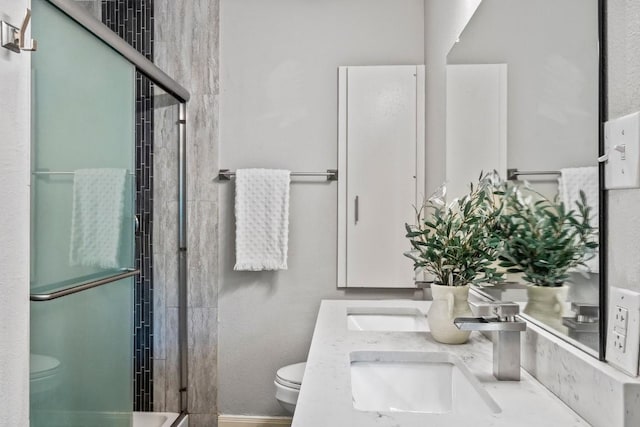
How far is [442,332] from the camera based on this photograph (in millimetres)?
1384

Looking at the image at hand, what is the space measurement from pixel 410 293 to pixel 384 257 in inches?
9.3

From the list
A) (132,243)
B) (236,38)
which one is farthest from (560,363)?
(236,38)

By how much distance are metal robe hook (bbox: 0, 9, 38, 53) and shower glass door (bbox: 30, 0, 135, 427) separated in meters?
0.09

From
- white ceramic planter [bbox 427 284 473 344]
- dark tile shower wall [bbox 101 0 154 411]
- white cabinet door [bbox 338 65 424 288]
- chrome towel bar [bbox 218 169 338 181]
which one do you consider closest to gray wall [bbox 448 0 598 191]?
white ceramic planter [bbox 427 284 473 344]

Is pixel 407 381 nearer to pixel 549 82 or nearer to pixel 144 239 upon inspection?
pixel 549 82

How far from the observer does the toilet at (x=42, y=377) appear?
1300mm

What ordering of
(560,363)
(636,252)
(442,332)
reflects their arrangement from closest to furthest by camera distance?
(636,252)
(560,363)
(442,332)

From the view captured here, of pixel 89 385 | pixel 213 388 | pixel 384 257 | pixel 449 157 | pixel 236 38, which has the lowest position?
pixel 213 388

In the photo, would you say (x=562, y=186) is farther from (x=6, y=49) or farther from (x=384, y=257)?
(x=384, y=257)

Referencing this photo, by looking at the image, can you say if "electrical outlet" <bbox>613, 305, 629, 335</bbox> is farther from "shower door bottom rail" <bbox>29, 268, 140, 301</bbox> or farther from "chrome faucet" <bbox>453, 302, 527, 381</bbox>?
"shower door bottom rail" <bbox>29, 268, 140, 301</bbox>

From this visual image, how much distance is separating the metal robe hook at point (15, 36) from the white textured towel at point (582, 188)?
129 cm

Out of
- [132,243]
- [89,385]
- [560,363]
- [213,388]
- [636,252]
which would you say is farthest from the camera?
[213,388]

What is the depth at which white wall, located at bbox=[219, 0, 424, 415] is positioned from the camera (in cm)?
257

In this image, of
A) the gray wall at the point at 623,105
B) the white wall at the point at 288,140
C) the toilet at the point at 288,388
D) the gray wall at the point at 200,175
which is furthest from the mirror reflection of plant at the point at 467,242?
the gray wall at the point at 200,175
